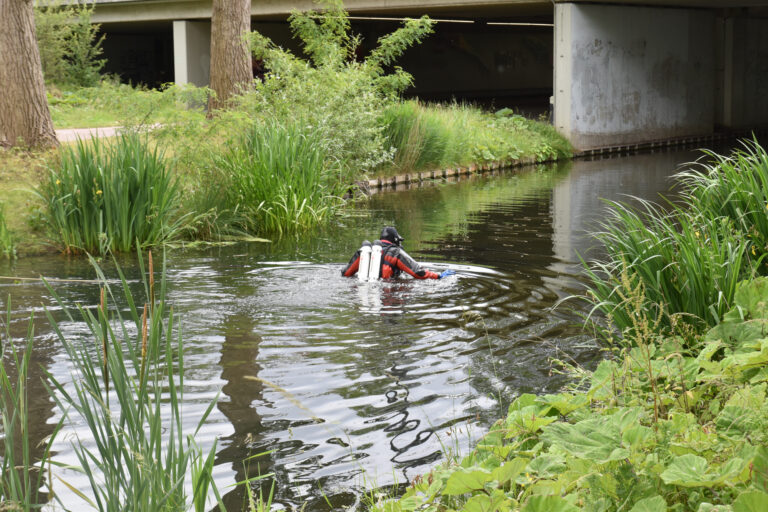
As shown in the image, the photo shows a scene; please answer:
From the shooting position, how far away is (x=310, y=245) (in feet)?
36.2

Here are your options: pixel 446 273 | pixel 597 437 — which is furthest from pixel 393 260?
pixel 597 437


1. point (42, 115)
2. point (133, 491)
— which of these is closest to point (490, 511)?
point (133, 491)

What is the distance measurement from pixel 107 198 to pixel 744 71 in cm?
2294

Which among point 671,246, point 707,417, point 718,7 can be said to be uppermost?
point 718,7

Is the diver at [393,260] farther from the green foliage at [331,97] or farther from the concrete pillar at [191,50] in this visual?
the concrete pillar at [191,50]

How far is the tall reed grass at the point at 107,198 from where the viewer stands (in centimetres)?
1010

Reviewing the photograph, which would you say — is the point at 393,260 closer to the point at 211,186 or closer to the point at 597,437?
the point at 211,186

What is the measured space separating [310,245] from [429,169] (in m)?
8.18

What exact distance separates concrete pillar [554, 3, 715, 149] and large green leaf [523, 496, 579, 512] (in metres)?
21.1

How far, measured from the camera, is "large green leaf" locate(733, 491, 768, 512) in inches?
92.7

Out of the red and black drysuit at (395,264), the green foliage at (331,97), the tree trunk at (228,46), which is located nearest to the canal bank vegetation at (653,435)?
the red and black drysuit at (395,264)

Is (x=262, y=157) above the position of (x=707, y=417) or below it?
above

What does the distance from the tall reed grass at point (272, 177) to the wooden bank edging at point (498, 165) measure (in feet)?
9.54

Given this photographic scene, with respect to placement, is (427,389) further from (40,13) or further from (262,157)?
(40,13)
